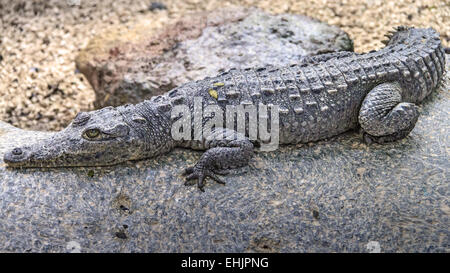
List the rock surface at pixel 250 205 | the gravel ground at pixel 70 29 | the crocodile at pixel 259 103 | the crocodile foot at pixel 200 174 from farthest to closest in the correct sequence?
the gravel ground at pixel 70 29 → the crocodile at pixel 259 103 → the crocodile foot at pixel 200 174 → the rock surface at pixel 250 205

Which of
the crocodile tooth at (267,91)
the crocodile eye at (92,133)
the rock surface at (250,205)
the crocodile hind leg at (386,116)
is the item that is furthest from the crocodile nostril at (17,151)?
the crocodile hind leg at (386,116)

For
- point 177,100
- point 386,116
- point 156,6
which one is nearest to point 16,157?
point 177,100

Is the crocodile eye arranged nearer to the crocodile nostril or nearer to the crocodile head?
the crocodile head

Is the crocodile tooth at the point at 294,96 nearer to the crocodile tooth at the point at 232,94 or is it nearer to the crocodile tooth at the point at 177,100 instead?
the crocodile tooth at the point at 232,94

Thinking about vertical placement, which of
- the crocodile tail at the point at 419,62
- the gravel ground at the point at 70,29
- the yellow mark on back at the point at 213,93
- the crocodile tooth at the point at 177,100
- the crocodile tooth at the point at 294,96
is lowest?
the gravel ground at the point at 70,29

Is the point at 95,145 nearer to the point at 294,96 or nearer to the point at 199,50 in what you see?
the point at 294,96

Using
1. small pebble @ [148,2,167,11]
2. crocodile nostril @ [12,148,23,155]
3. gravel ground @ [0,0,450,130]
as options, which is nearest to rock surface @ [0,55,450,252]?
crocodile nostril @ [12,148,23,155]
